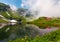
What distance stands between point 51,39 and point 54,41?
2.46m

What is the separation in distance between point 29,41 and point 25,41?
899 mm

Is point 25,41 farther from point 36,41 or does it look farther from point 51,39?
point 51,39

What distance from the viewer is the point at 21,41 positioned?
4075 cm

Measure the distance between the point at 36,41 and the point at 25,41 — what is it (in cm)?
287

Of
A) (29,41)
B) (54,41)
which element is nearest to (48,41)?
(54,41)

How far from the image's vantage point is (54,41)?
1492 inches

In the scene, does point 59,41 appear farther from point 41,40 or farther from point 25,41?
point 25,41

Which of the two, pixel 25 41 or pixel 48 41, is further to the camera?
pixel 25 41

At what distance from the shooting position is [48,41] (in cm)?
3800

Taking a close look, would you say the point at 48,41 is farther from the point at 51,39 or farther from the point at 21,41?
the point at 21,41

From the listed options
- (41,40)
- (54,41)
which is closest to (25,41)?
(41,40)

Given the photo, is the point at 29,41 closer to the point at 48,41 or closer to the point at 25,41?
the point at 25,41

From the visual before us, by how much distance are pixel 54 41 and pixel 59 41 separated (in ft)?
6.35

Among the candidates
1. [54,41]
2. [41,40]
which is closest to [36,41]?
[41,40]
